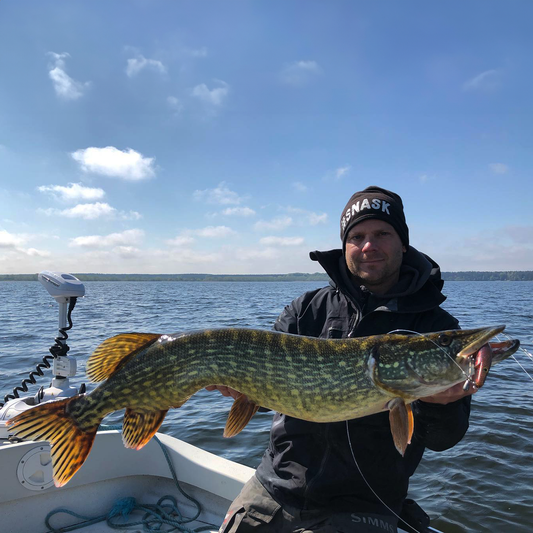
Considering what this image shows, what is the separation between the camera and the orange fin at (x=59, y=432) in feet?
7.73

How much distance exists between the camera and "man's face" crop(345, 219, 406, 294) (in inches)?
112

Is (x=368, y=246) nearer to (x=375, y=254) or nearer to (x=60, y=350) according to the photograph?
(x=375, y=254)

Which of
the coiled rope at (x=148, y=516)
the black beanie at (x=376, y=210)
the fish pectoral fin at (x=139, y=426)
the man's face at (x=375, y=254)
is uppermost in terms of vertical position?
the black beanie at (x=376, y=210)

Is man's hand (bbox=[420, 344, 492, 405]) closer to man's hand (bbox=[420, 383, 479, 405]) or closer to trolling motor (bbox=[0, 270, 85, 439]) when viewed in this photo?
man's hand (bbox=[420, 383, 479, 405])

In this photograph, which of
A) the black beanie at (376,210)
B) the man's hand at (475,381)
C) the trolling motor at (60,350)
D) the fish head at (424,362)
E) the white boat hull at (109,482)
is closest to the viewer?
the man's hand at (475,381)

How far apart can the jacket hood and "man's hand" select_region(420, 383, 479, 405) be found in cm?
54

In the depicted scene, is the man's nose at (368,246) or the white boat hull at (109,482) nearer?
the man's nose at (368,246)

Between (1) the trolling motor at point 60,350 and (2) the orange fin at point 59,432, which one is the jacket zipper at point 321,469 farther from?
(1) the trolling motor at point 60,350

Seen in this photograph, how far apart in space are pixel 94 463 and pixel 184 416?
3657 mm

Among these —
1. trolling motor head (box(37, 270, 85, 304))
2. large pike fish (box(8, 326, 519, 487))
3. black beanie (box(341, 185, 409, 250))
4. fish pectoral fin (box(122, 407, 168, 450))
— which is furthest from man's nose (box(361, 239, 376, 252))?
trolling motor head (box(37, 270, 85, 304))

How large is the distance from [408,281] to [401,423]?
1.00 metres

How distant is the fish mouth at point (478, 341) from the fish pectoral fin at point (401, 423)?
0.40 metres

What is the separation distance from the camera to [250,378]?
7.93 ft

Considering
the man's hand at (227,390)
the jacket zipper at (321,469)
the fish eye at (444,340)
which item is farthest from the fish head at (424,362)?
the man's hand at (227,390)
